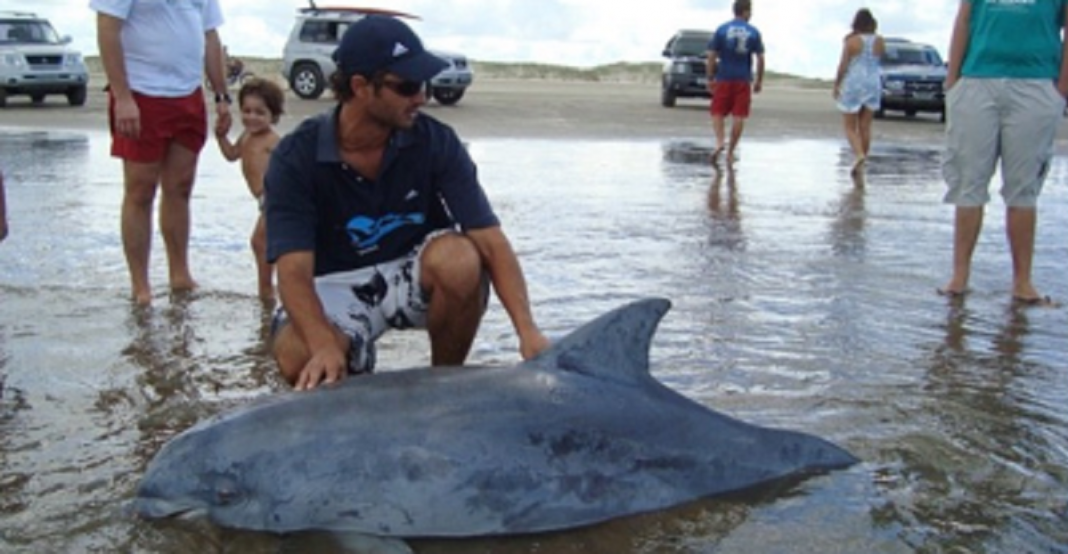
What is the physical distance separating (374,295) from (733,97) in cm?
1120

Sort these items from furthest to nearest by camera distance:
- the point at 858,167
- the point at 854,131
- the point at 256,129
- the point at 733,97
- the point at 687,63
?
the point at 687,63 < the point at 733,97 < the point at 854,131 < the point at 858,167 < the point at 256,129

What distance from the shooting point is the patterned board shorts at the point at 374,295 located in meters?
4.40

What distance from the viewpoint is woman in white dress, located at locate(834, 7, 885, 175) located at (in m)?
14.1

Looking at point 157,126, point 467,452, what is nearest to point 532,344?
point 467,452

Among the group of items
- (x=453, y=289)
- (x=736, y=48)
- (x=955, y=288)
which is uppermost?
(x=736, y=48)

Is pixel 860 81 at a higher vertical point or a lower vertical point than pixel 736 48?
lower

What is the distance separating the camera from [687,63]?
2869 centimetres

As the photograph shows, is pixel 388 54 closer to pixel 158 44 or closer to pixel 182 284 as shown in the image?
pixel 158 44

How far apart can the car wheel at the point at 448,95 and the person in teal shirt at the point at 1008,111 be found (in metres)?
21.4

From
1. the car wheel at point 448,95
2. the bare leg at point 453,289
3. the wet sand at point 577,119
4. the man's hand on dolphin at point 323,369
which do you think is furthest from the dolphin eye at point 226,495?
the car wheel at point 448,95

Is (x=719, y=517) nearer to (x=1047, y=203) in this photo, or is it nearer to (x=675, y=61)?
(x=1047, y=203)

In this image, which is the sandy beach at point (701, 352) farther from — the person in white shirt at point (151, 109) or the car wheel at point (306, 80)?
the car wheel at point (306, 80)

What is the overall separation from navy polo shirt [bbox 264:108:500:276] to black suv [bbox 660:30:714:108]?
80.9 ft

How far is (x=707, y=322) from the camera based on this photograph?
5.93 m
